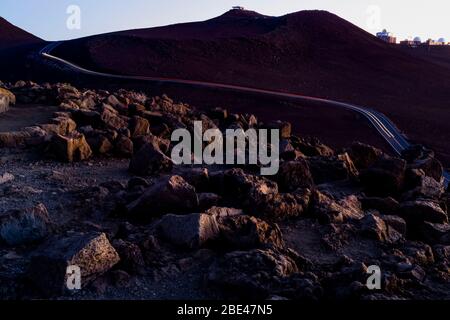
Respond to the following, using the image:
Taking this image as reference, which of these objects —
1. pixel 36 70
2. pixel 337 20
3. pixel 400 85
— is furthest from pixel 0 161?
pixel 337 20

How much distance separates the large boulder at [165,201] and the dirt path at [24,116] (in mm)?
5365

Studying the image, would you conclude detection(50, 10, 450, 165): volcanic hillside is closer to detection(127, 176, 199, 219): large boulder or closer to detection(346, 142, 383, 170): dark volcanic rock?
detection(346, 142, 383, 170): dark volcanic rock

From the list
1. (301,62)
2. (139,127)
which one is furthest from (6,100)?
(301,62)

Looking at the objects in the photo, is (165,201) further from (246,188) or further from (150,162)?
(150,162)

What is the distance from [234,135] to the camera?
425 inches

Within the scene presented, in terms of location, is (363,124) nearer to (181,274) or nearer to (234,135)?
(234,135)

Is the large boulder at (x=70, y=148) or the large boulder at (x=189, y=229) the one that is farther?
the large boulder at (x=70, y=148)

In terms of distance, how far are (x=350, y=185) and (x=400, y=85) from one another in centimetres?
3024

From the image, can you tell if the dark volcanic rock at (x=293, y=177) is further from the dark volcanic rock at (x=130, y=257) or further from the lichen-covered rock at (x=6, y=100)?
the lichen-covered rock at (x=6, y=100)

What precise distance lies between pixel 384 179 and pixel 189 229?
4.37 metres

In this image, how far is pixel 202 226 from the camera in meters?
5.56

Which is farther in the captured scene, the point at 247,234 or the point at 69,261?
the point at 247,234

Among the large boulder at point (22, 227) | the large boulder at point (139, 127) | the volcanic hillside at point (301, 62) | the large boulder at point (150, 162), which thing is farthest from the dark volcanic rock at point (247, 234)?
the volcanic hillside at point (301, 62)

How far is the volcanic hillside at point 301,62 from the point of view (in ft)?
108
